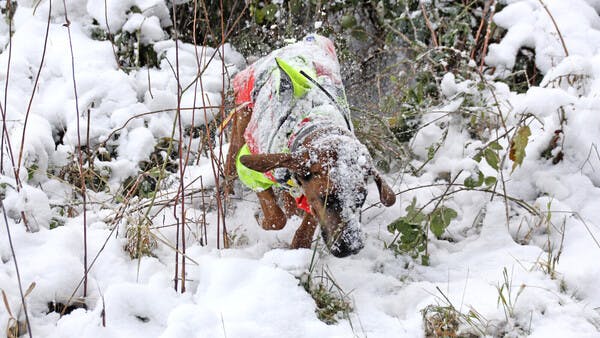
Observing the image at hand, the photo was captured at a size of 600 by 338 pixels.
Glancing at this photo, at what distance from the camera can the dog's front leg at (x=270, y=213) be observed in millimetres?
2990

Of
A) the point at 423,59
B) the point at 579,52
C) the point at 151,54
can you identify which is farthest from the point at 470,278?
the point at 151,54

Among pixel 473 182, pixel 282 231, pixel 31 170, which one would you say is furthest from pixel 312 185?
pixel 31 170

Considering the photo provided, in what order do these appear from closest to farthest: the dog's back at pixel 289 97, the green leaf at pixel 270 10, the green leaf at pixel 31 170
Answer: the dog's back at pixel 289 97 → the green leaf at pixel 31 170 → the green leaf at pixel 270 10

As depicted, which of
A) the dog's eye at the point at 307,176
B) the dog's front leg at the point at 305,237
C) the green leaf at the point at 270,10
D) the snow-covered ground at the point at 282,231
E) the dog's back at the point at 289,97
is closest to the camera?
the snow-covered ground at the point at 282,231

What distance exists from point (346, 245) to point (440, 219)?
0.60m

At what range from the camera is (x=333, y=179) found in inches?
97.3

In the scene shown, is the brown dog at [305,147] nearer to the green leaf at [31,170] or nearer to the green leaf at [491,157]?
the green leaf at [491,157]

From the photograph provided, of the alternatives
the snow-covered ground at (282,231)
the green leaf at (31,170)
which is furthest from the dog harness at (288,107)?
the green leaf at (31,170)

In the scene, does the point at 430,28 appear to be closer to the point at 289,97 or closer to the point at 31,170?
the point at 289,97

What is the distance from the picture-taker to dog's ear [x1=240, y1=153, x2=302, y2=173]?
2.45m

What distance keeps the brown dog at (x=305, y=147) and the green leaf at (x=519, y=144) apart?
0.78 metres

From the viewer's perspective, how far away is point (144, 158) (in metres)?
3.68

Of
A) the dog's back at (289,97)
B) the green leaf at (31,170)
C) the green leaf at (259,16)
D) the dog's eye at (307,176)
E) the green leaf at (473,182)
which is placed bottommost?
the green leaf at (31,170)

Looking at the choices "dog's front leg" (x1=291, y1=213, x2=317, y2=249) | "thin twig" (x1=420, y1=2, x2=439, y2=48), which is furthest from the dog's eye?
"thin twig" (x1=420, y1=2, x2=439, y2=48)
